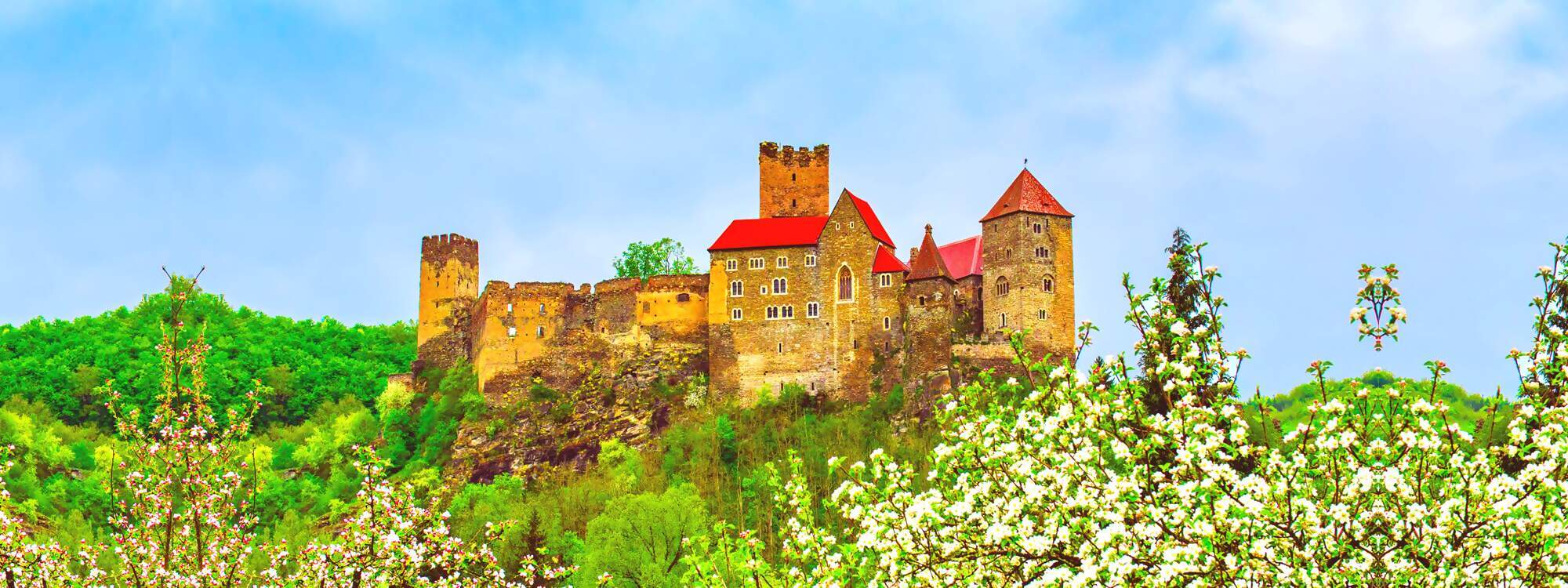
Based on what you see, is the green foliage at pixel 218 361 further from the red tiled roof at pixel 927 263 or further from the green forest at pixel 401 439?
the red tiled roof at pixel 927 263

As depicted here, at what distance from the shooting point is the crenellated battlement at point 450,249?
262 feet

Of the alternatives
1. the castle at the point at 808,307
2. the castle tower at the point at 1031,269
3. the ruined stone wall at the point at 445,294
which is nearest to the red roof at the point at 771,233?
the castle at the point at 808,307

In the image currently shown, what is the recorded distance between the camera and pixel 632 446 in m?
68.9

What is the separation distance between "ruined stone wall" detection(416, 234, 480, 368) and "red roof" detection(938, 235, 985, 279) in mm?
21934

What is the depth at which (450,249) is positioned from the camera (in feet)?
263

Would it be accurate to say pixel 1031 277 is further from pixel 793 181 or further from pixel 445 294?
pixel 445 294

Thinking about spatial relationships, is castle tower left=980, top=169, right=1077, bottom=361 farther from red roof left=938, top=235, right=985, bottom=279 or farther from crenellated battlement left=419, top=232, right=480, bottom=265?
crenellated battlement left=419, top=232, right=480, bottom=265

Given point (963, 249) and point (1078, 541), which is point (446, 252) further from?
point (1078, 541)

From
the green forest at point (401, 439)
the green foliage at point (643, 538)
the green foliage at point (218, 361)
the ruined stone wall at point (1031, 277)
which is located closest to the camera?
the green foliage at point (643, 538)

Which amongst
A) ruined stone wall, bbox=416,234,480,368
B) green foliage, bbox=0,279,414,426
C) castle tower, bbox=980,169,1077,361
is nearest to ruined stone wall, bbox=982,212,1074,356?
castle tower, bbox=980,169,1077,361

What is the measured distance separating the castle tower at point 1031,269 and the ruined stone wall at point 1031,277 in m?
0.03

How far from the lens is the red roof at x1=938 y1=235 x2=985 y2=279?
6644 centimetres

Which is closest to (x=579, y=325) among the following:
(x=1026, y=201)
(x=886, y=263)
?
(x=886, y=263)

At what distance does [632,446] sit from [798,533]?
170 feet
